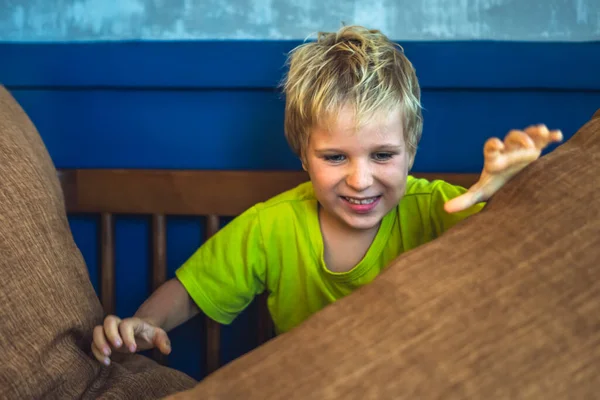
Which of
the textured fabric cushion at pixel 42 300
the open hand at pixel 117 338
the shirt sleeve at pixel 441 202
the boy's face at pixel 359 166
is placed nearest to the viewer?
the textured fabric cushion at pixel 42 300

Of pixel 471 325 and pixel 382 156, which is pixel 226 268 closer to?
pixel 382 156

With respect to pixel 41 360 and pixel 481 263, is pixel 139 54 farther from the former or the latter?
pixel 481 263

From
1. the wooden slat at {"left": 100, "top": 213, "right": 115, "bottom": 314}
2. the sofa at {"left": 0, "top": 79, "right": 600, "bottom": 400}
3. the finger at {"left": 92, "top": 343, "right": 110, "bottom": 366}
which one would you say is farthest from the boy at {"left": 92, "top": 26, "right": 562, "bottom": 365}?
the wooden slat at {"left": 100, "top": 213, "right": 115, "bottom": 314}

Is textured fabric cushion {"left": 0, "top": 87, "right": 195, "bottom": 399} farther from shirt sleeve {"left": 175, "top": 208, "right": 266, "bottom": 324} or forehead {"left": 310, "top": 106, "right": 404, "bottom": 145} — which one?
forehead {"left": 310, "top": 106, "right": 404, "bottom": 145}

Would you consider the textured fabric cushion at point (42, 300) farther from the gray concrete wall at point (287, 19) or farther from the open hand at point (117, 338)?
the gray concrete wall at point (287, 19)

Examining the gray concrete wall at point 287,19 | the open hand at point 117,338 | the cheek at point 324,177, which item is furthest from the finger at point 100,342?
the gray concrete wall at point 287,19

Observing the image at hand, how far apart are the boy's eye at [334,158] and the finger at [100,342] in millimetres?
383

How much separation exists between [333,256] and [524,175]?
1.46ft

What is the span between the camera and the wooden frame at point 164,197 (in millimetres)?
1158

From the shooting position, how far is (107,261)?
4.05 ft

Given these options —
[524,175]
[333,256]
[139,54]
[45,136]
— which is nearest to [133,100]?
[139,54]

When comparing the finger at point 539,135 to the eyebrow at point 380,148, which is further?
the eyebrow at point 380,148

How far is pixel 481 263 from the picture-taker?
589 millimetres

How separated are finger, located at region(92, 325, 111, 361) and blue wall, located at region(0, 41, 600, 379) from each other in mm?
451
